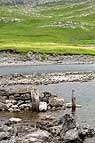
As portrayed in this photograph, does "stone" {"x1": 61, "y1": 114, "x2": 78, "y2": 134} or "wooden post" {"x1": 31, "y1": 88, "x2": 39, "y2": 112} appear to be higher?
"stone" {"x1": 61, "y1": 114, "x2": 78, "y2": 134}

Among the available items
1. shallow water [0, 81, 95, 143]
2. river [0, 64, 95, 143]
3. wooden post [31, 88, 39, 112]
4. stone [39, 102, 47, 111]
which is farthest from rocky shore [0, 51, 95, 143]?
river [0, 64, 95, 143]

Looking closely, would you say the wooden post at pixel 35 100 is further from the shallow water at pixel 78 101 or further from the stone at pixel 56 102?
the stone at pixel 56 102

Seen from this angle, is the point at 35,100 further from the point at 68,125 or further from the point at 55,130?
the point at 68,125

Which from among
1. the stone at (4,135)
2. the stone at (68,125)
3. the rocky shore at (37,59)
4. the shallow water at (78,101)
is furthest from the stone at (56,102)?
the rocky shore at (37,59)

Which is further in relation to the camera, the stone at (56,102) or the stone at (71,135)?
the stone at (56,102)

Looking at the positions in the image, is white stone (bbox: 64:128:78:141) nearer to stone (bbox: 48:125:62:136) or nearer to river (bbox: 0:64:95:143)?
stone (bbox: 48:125:62:136)

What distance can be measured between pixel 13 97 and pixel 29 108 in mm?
3595

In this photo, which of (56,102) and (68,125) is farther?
(56,102)

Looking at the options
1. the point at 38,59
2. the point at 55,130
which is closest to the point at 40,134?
the point at 55,130

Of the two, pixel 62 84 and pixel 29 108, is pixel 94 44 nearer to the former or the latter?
pixel 62 84

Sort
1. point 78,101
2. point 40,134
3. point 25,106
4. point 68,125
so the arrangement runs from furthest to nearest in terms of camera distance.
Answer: point 78,101 < point 25,106 < point 68,125 < point 40,134

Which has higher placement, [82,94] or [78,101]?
[78,101]

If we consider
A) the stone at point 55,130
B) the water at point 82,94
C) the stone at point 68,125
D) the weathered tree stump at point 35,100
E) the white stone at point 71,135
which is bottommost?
the water at point 82,94

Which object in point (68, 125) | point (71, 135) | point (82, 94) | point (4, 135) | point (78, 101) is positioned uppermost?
point (68, 125)
